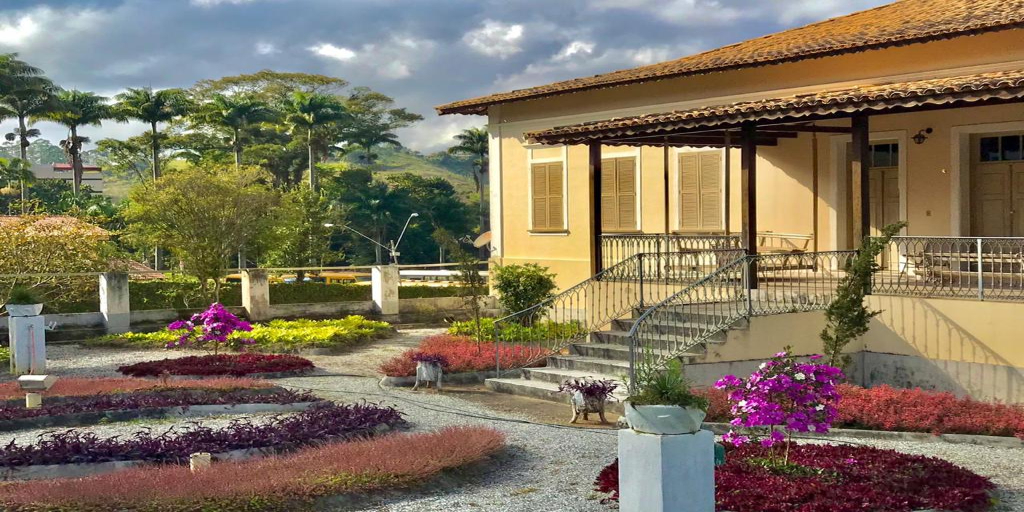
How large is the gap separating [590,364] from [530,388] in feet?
3.16

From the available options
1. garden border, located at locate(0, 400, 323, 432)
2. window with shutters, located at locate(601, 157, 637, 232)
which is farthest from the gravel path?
window with shutters, located at locate(601, 157, 637, 232)

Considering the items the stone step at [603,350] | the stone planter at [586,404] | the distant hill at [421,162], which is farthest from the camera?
the distant hill at [421,162]

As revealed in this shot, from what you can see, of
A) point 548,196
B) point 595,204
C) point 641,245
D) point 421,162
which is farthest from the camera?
point 421,162

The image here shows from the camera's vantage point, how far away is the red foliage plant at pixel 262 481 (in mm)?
7941

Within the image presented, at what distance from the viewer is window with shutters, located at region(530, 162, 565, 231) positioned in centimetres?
2298

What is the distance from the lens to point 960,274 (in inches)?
569

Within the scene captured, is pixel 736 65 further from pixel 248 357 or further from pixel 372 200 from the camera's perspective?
pixel 372 200

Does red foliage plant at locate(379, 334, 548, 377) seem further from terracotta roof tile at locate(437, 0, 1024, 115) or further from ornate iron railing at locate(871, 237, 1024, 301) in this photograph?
terracotta roof tile at locate(437, 0, 1024, 115)

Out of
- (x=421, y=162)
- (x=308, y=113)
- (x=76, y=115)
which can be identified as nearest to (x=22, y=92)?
(x=76, y=115)

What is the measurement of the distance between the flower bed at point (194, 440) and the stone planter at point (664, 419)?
4.72 metres

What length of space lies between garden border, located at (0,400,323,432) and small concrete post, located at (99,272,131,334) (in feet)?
30.6

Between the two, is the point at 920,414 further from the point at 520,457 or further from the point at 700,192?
the point at 700,192

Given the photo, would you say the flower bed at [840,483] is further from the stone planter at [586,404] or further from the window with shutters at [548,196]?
the window with shutters at [548,196]

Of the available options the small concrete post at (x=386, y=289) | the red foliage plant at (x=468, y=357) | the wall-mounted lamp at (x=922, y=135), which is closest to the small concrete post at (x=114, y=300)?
the small concrete post at (x=386, y=289)
